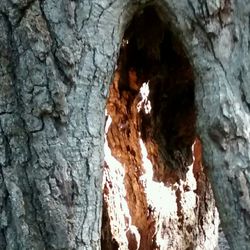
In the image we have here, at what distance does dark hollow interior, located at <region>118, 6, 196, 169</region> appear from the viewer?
211cm

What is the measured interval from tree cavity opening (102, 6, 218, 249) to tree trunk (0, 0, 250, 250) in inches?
11.8

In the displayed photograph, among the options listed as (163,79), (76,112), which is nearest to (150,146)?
(163,79)

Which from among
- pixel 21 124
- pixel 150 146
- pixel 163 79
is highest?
pixel 163 79

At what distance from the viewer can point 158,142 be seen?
2396 mm

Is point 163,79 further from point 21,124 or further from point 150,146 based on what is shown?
point 21,124

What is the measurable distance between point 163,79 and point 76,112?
0.56 m

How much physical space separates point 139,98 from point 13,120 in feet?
1.99

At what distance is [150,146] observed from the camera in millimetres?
2375

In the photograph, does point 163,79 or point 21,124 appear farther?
point 163,79

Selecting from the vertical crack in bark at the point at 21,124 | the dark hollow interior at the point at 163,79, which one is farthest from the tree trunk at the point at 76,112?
the dark hollow interior at the point at 163,79

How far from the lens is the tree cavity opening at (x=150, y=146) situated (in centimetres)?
220

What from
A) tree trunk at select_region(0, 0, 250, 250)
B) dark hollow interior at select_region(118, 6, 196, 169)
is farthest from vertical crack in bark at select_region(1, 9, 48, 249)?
dark hollow interior at select_region(118, 6, 196, 169)

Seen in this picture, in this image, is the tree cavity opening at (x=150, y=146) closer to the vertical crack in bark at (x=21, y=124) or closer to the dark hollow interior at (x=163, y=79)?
the dark hollow interior at (x=163, y=79)

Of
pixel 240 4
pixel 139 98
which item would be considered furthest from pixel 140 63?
pixel 240 4
